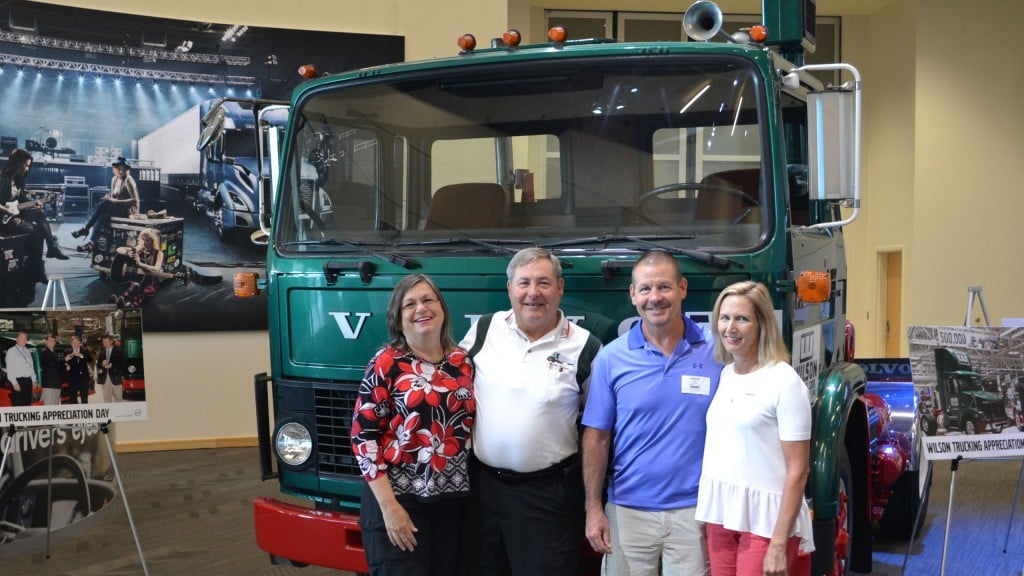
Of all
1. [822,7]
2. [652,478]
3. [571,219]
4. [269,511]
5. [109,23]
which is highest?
[822,7]

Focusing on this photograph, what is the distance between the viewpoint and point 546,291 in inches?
104

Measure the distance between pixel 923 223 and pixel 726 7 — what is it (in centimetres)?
348

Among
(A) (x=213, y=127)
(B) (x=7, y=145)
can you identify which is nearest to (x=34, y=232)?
(B) (x=7, y=145)

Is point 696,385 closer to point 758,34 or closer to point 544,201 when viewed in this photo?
point 544,201

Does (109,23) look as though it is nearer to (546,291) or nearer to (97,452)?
(97,452)

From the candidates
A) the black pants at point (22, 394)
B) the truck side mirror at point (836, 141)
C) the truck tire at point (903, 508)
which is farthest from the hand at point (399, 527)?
the truck tire at point (903, 508)

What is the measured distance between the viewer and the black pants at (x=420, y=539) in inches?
108

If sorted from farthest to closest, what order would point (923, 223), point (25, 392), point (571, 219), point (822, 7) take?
point (822, 7), point (923, 223), point (25, 392), point (571, 219)

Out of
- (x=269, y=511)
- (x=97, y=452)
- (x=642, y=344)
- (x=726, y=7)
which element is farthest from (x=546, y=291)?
(x=726, y=7)

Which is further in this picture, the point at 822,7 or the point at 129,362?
the point at 822,7

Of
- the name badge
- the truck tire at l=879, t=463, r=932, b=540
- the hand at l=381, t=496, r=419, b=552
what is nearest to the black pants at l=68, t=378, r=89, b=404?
the hand at l=381, t=496, r=419, b=552

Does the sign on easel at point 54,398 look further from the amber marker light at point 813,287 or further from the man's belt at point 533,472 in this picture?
the amber marker light at point 813,287

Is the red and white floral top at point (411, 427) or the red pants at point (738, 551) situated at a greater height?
the red and white floral top at point (411, 427)

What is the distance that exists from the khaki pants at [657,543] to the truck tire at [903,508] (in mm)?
2822
